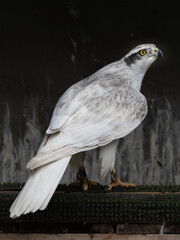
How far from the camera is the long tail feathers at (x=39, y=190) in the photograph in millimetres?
2624

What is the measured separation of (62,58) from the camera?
5109mm

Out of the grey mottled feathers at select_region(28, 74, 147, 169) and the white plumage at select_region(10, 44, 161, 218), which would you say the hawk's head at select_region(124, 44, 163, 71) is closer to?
the white plumage at select_region(10, 44, 161, 218)

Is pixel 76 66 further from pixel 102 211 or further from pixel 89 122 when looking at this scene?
pixel 102 211

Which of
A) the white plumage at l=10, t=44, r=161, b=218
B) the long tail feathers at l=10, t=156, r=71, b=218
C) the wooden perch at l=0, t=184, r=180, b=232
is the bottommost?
the wooden perch at l=0, t=184, r=180, b=232

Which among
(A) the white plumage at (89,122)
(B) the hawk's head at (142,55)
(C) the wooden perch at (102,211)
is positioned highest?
(B) the hawk's head at (142,55)

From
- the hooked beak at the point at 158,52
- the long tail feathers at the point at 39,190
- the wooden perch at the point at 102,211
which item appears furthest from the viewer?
the hooked beak at the point at 158,52

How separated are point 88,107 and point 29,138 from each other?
210cm

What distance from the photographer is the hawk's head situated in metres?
3.37

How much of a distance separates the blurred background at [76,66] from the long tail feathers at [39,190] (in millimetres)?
2272

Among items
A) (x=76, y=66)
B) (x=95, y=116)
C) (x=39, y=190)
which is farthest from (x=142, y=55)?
(x=76, y=66)

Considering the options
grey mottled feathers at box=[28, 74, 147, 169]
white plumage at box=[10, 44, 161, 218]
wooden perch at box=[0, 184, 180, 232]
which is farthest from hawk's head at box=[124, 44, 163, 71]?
wooden perch at box=[0, 184, 180, 232]

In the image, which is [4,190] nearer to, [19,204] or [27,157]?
[19,204]

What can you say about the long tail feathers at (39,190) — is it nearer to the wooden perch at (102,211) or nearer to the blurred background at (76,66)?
the wooden perch at (102,211)

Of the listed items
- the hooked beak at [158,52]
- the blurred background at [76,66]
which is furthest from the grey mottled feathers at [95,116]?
the blurred background at [76,66]
